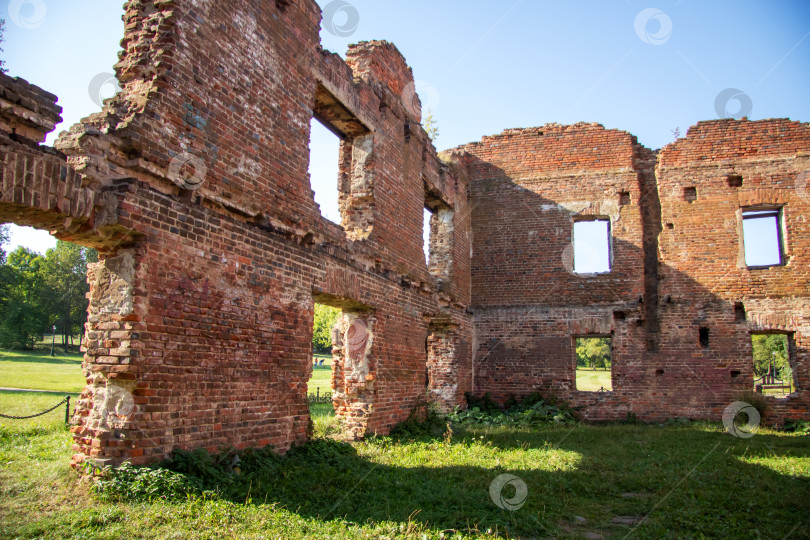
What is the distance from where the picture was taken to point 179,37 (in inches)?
220

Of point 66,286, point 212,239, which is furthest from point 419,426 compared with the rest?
point 66,286

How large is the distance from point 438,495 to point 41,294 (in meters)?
41.6

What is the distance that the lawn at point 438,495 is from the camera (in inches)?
164

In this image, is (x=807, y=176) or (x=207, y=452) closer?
(x=207, y=452)

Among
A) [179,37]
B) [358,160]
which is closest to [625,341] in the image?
[358,160]

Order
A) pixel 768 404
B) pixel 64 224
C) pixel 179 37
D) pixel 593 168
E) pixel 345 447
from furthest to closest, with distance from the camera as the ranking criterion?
pixel 593 168 → pixel 768 404 → pixel 345 447 → pixel 179 37 → pixel 64 224

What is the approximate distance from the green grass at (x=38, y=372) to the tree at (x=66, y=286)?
2497 mm

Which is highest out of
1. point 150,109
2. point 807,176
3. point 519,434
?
point 807,176

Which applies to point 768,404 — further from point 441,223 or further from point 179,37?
point 179,37

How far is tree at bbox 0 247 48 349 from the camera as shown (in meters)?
36.2

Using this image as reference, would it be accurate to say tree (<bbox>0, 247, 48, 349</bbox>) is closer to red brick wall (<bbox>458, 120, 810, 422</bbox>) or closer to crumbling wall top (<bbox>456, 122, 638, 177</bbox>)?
crumbling wall top (<bbox>456, 122, 638, 177</bbox>)

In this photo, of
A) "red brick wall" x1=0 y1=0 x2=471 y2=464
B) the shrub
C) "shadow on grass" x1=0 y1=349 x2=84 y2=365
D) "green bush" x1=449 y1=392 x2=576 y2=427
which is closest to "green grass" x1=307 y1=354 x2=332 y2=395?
the shrub

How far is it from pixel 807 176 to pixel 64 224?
15338 mm

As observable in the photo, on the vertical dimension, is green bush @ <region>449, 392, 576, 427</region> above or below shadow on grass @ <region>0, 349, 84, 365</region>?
below
